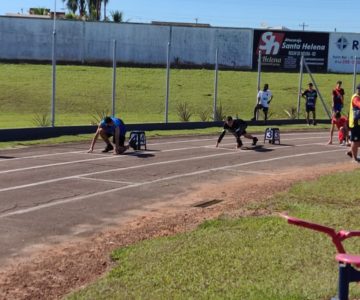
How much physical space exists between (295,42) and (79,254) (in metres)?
40.6

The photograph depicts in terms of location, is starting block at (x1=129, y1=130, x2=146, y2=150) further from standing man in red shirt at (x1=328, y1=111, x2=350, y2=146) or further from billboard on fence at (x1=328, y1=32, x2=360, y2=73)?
billboard on fence at (x1=328, y1=32, x2=360, y2=73)

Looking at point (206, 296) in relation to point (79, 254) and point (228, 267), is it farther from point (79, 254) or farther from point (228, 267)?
point (79, 254)

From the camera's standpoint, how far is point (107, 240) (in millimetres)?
8562

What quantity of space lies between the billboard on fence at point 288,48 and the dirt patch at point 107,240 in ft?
108

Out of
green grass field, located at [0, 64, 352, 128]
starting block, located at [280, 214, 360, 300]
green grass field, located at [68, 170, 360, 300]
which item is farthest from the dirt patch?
green grass field, located at [0, 64, 352, 128]

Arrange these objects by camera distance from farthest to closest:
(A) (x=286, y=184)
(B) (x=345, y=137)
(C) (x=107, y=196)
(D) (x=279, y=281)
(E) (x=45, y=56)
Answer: (E) (x=45, y=56) → (B) (x=345, y=137) → (A) (x=286, y=184) → (C) (x=107, y=196) → (D) (x=279, y=281)

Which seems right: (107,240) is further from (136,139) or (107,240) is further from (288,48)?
(288,48)

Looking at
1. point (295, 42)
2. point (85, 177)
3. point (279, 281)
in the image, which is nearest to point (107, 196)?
point (85, 177)

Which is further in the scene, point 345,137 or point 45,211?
point 345,137

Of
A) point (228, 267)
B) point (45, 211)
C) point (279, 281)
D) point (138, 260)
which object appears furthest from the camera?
point (45, 211)

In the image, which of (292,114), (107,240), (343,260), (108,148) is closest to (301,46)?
(292,114)

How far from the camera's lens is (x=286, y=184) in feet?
42.6

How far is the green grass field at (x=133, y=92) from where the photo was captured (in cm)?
3158

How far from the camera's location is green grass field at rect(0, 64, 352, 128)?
31.6 metres
